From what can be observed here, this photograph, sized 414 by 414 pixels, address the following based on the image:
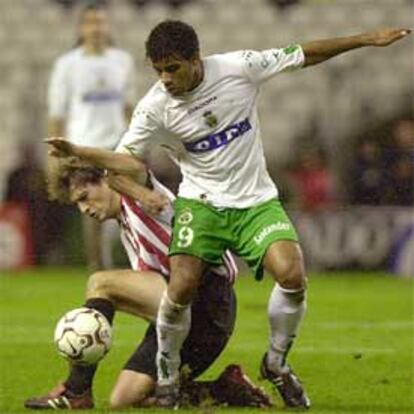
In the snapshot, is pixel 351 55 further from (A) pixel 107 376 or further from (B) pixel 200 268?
(B) pixel 200 268

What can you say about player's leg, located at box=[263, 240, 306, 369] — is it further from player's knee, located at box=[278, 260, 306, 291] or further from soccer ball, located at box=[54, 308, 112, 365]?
soccer ball, located at box=[54, 308, 112, 365]

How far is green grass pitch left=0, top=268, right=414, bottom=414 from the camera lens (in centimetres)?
950

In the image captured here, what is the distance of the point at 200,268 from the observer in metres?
8.64

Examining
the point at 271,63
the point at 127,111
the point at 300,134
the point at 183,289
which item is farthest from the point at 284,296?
the point at 300,134

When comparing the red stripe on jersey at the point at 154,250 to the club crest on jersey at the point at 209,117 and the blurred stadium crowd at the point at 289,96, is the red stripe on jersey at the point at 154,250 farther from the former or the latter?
the blurred stadium crowd at the point at 289,96

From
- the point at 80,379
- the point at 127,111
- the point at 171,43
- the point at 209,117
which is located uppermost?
the point at 171,43

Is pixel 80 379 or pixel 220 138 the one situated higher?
pixel 220 138

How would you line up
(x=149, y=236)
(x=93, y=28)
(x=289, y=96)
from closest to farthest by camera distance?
(x=149, y=236), (x=93, y=28), (x=289, y=96)

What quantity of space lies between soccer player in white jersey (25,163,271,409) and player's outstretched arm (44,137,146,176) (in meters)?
0.08

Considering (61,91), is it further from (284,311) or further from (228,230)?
(284,311)

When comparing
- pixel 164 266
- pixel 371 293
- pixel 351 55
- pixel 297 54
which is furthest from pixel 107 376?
pixel 351 55

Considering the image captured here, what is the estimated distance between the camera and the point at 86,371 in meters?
8.62

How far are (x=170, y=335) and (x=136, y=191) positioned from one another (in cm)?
71

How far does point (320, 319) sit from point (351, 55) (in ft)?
25.7
